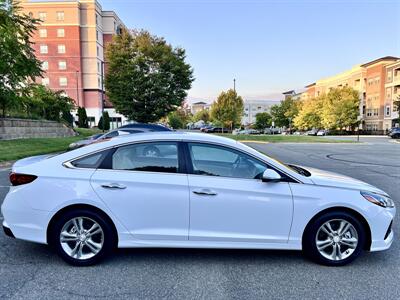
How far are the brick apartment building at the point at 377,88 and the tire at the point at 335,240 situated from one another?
201 feet

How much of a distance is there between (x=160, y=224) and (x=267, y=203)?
Result: 4.07ft

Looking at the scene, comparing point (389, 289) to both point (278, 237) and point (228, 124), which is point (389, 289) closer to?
point (278, 237)

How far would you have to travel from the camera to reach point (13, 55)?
16469 mm

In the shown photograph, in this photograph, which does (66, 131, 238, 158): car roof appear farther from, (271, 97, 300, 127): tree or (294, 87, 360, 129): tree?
(271, 97, 300, 127): tree

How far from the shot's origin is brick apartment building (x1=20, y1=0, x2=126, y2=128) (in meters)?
55.1

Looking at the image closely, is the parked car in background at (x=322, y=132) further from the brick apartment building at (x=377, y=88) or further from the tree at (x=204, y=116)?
the tree at (x=204, y=116)

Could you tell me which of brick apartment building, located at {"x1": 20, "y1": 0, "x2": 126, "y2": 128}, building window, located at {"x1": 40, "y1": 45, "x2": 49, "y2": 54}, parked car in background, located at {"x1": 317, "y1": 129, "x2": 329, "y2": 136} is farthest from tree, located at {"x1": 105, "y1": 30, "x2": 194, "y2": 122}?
parked car in background, located at {"x1": 317, "y1": 129, "x2": 329, "y2": 136}

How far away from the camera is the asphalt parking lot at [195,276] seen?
3041 millimetres

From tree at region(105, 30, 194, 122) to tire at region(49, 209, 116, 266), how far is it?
25415 mm

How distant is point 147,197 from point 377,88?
225 ft

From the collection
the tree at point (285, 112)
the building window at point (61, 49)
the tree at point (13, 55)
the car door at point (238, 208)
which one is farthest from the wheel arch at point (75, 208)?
the tree at point (285, 112)

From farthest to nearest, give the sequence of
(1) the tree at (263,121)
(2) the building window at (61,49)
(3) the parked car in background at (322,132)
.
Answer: (1) the tree at (263,121) < (3) the parked car in background at (322,132) < (2) the building window at (61,49)

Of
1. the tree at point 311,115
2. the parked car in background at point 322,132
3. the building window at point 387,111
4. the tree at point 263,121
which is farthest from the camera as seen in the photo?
the tree at point 263,121

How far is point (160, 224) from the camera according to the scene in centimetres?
357
